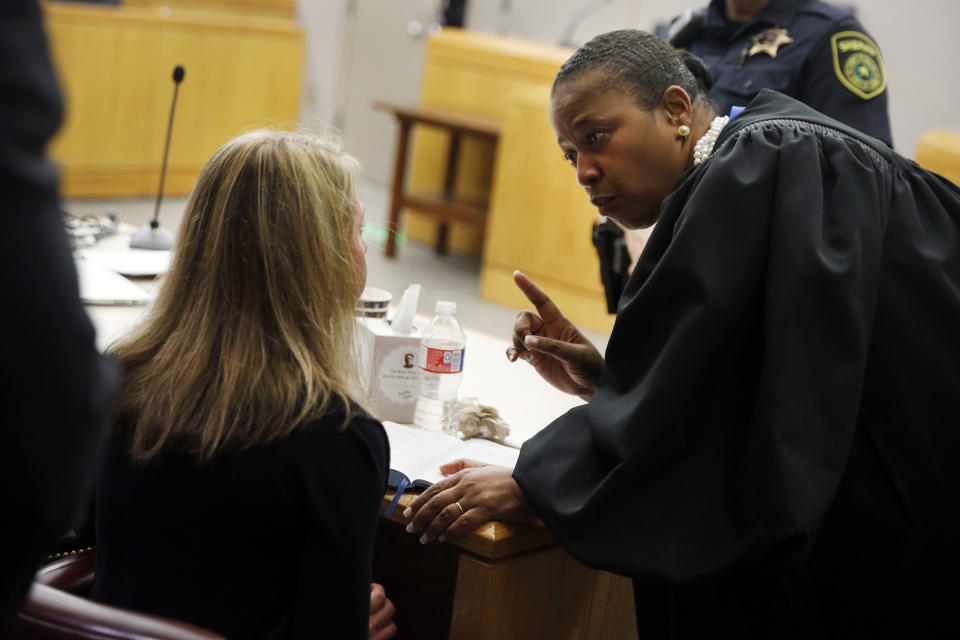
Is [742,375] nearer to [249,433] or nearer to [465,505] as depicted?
[465,505]

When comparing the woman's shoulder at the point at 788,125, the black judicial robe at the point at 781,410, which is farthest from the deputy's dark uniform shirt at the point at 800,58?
the black judicial robe at the point at 781,410

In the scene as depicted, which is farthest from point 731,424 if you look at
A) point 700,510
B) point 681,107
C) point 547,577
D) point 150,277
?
point 150,277

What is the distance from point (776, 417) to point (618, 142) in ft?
1.73

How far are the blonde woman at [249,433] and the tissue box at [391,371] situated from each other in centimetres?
51

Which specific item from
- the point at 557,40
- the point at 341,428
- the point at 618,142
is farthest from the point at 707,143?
the point at 557,40

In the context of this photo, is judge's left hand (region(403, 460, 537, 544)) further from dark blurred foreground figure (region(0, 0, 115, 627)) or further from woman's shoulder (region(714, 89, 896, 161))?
dark blurred foreground figure (region(0, 0, 115, 627))

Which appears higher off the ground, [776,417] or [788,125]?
[788,125]

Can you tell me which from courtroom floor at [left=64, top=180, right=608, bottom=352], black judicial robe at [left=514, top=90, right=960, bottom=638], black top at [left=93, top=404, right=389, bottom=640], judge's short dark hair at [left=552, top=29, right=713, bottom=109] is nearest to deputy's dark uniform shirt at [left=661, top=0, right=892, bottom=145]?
judge's short dark hair at [left=552, top=29, right=713, bottom=109]

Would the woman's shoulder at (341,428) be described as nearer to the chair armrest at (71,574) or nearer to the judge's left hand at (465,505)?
the judge's left hand at (465,505)

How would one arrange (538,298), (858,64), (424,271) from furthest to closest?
(424,271)
(858,64)
(538,298)

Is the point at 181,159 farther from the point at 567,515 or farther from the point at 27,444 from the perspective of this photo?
the point at 27,444

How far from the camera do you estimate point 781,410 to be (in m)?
1.37

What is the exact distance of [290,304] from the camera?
4.33 feet

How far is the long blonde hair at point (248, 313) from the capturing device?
4.14 feet
